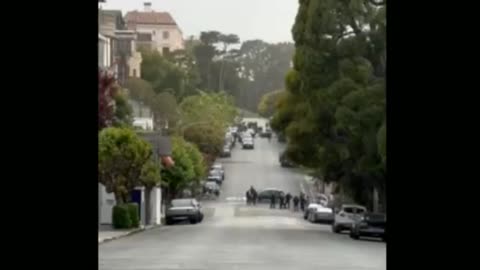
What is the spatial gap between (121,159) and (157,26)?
83620mm

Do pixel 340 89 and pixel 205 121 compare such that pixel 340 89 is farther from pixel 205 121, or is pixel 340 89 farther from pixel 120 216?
pixel 205 121

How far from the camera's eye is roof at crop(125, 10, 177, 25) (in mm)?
130500

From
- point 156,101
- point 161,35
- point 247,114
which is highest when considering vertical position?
point 161,35

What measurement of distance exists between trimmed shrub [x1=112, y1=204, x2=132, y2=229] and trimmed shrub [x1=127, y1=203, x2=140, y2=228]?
1.73ft

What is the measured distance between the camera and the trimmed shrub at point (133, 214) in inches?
1858

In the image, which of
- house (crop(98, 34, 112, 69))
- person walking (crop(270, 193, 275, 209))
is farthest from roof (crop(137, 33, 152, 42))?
house (crop(98, 34, 112, 69))

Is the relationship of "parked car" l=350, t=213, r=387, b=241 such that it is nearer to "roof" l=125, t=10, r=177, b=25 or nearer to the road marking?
the road marking

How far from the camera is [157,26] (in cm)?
13050

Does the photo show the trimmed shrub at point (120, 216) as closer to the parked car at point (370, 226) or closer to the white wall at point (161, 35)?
the parked car at point (370, 226)

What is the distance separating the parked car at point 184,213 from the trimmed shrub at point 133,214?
5824 mm

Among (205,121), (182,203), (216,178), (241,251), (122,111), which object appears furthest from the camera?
(216,178)

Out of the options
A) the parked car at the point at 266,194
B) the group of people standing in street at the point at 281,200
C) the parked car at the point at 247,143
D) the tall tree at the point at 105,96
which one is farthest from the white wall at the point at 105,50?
the parked car at the point at 247,143

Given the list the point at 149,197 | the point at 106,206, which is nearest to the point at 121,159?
the point at 106,206
